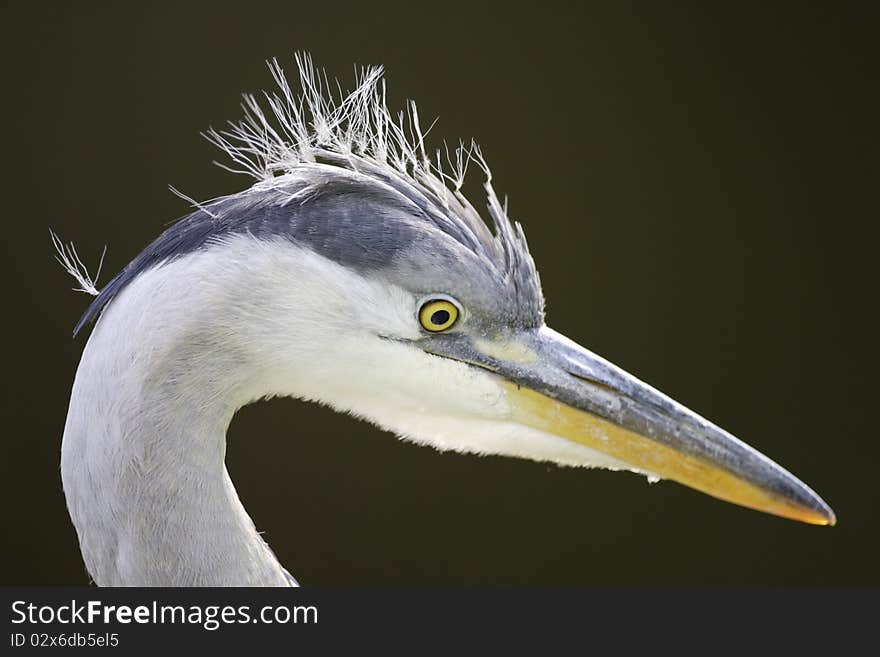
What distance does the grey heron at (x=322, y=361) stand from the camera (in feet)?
3.25

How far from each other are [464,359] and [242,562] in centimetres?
36

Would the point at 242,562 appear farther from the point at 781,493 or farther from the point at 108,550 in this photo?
the point at 781,493

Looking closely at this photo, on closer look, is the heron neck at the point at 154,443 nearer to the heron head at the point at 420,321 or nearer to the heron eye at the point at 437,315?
the heron head at the point at 420,321

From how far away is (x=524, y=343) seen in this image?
3.56 feet

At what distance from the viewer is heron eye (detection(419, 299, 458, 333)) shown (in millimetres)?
1033

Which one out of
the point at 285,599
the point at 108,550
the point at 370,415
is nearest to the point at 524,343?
the point at 370,415

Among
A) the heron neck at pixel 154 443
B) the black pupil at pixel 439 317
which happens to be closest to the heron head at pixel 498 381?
the black pupil at pixel 439 317

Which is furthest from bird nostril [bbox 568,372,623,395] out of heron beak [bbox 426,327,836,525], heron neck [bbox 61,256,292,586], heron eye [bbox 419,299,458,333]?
heron neck [bbox 61,256,292,586]

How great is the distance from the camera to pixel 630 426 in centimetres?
108

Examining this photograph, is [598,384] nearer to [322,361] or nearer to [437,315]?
[437,315]

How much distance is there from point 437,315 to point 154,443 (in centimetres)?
35

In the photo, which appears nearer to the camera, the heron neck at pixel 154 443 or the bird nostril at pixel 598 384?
the heron neck at pixel 154 443

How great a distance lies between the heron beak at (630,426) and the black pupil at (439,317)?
61 millimetres

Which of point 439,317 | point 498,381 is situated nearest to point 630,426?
point 498,381
